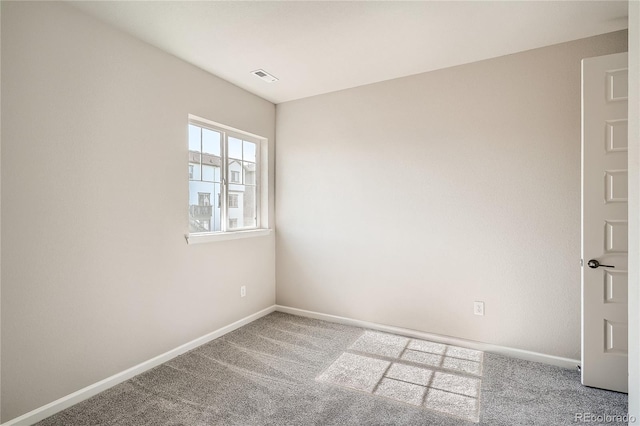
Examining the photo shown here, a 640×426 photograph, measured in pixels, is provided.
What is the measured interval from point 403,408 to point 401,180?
6.53ft

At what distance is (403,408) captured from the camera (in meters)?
2.05

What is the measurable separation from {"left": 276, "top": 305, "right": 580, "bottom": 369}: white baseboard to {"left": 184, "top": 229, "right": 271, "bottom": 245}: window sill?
1013 millimetres

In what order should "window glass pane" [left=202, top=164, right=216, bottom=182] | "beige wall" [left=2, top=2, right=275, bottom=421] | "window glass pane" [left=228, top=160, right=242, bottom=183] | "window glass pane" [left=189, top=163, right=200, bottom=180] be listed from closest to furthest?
1. "beige wall" [left=2, top=2, right=275, bottom=421]
2. "window glass pane" [left=189, top=163, right=200, bottom=180]
3. "window glass pane" [left=202, top=164, right=216, bottom=182]
4. "window glass pane" [left=228, top=160, right=242, bottom=183]

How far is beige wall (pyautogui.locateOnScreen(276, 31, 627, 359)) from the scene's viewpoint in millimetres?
2568

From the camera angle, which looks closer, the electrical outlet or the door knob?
the door knob

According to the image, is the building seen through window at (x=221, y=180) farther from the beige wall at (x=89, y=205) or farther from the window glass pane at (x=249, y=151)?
the beige wall at (x=89, y=205)

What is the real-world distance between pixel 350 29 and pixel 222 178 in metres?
1.87

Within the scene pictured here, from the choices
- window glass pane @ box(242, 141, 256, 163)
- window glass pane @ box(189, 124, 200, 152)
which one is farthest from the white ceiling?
window glass pane @ box(242, 141, 256, 163)

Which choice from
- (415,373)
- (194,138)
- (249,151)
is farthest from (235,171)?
(415,373)

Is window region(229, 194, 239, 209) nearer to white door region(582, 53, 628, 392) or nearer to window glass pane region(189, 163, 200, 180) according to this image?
window glass pane region(189, 163, 200, 180)

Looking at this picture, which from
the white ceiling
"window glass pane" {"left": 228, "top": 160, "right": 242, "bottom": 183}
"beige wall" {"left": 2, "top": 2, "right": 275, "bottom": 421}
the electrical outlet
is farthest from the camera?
"window glass pane" {"left": 228, "top": 160, "right": 242, "bottom": 183}

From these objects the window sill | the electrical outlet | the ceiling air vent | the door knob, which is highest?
the ceiling air vent

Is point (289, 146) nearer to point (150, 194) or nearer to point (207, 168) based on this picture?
point (207, 168)

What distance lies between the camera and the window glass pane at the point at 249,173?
3.70 meters
